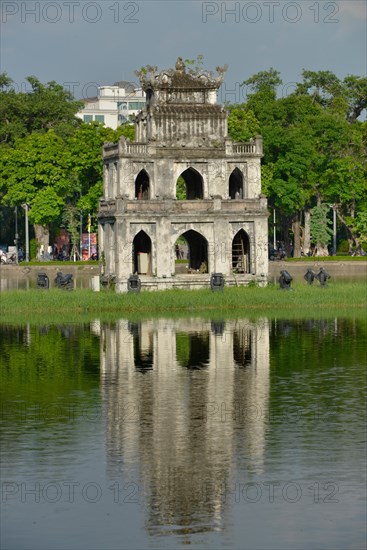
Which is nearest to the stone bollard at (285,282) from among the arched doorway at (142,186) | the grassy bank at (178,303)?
the grassy bank at (178,303)

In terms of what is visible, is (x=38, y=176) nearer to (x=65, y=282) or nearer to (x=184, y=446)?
(x=65, y=282)

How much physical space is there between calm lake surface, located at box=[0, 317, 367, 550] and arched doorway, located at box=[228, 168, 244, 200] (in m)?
27.9

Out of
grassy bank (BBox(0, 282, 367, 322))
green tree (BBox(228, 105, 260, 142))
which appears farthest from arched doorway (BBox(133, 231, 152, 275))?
green tree (BBox(228, 105, 260, 142))

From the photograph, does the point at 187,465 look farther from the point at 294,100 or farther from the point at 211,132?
the point at 294,100

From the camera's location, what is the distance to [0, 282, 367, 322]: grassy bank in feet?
210

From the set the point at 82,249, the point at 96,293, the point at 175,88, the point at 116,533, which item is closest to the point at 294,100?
the point at 82,249

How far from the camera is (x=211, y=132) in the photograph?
7712cm

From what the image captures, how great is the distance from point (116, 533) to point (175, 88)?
54.6 meters

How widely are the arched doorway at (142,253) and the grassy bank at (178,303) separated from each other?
7.22 meters

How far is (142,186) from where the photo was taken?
263 feet

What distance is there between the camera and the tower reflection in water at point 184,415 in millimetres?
26875

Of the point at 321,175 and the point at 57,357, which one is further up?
the point at 321,175

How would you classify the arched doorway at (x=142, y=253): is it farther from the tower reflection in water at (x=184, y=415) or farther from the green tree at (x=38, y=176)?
the green tree at (x=38, y=176)

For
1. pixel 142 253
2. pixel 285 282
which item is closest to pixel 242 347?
pixel 285 282
